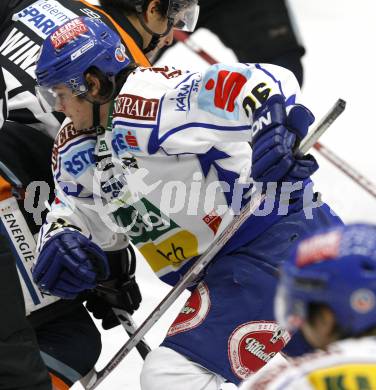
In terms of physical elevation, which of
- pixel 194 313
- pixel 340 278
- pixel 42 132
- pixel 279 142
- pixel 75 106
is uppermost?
pixel 340 278

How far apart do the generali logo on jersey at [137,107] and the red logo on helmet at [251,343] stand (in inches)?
21.2

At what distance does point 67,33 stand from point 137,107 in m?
0.34

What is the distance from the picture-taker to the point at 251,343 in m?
2.49

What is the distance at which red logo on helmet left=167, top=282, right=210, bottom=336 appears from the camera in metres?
2.49

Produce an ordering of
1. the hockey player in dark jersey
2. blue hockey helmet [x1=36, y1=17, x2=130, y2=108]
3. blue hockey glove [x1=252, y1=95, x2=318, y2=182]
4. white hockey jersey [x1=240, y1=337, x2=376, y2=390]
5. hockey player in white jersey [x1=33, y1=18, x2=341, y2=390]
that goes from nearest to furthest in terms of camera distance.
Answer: white hockey jersey [x1=240, y1=337, x2=376, y2=390] → blue hockey glove [x1=252, y1=95, x2=318, y2=182] → hockey player in white jersey [x1=33, y1=18, x2=341, y2=390] → blue hockey helmet [x1=36, y1=17, x2=130, y2=108] → the hockey player in dark jersey

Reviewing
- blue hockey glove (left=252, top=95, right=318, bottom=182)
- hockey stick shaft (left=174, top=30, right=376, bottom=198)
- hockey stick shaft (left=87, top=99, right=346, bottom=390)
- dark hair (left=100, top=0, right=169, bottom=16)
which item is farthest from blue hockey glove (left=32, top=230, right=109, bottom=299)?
hockey stick shaft (left=174, top=30, right=376, bottom=198)

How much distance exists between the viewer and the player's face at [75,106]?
2686mm

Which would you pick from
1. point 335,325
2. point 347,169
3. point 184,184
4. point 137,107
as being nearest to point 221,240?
point 184,184

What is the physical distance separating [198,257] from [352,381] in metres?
1.20

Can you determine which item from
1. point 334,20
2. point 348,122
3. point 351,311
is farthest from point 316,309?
point 334,20

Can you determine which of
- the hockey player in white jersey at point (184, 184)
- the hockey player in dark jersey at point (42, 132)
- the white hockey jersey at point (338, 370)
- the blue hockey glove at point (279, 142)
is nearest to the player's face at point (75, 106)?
the hockey player in white jersey at point (184, 184)

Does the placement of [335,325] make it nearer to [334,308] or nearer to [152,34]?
[334,308]

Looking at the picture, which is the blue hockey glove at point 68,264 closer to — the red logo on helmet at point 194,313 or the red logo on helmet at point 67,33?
the red logo on helmet at point 194,313

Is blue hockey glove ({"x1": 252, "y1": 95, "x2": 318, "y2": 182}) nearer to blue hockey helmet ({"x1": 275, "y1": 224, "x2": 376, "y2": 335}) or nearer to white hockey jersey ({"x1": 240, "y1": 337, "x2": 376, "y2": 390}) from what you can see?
blue hockey helmet ({"x1": 275, "y1": 224, "x2": 376, "y2": 335})
